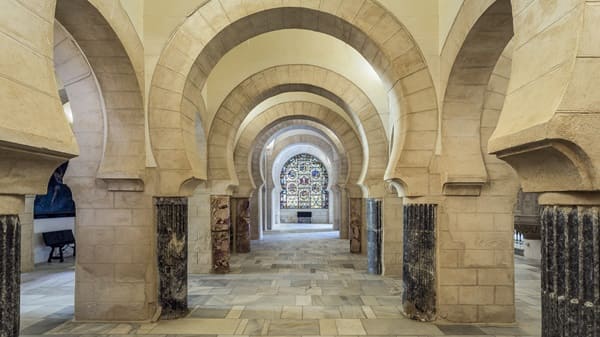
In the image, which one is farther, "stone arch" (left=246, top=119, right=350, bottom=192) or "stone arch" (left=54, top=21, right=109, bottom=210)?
"stone arch" (left=246, top=119, right=350, bottom=192)

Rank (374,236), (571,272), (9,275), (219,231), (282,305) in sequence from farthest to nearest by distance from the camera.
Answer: (219,231) → (374,236) → (282,305) → (9,275) → (571,272)

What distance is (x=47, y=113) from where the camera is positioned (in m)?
2.81

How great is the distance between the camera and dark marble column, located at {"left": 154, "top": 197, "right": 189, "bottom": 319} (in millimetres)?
5809

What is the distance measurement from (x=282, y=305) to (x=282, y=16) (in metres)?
4.68

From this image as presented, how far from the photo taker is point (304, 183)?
29.6 m

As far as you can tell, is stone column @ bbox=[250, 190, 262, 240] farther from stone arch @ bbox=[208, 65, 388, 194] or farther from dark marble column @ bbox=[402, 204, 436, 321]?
dark marble column @ bbox=[402, 204, 436, 321]

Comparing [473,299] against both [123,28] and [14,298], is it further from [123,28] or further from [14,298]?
[123,28]

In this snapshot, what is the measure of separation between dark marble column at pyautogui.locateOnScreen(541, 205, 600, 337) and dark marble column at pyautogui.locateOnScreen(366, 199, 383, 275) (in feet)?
21.9

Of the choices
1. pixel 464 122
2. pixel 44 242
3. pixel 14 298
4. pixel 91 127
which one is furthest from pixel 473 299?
pixel 44 242

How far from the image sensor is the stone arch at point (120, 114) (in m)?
A: 5.31

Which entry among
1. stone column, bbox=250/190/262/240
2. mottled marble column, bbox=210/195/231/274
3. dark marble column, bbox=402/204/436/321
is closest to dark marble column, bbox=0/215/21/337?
dark marble column, bbox=402/204/436/321

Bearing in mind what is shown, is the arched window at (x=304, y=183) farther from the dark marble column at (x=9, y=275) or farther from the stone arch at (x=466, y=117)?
the dark marble column at (x=9, y=275)

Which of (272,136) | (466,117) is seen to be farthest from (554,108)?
(272,136)

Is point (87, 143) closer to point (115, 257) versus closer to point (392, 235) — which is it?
point (115, 257)
